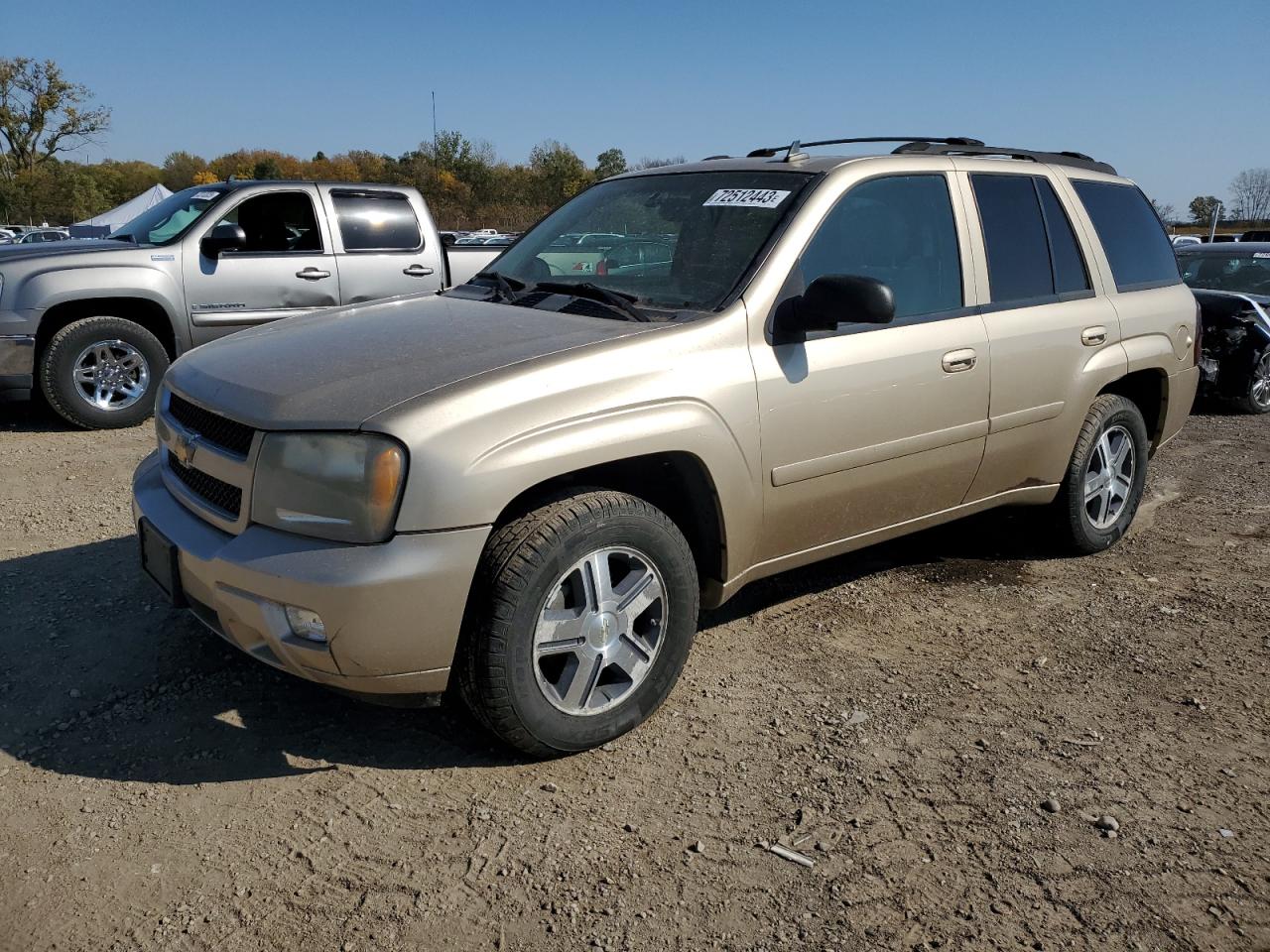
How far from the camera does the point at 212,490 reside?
3.00 metres

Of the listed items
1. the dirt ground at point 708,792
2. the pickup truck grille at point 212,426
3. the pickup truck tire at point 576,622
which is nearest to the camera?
the dirt ground at point 708,792

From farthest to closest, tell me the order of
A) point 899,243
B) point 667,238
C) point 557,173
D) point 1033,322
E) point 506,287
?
point 557,173 → point 1033,322 → point 506,287 → point 899,243 → point 667,238

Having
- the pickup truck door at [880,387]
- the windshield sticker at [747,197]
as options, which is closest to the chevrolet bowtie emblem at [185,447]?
the pickup truck door at [880,387]

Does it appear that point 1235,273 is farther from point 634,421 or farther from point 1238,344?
point 634,421

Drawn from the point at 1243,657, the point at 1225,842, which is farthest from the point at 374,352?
the point at 1243,657

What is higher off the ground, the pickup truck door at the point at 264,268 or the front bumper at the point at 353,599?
the pickup truck door at the point at 264,268

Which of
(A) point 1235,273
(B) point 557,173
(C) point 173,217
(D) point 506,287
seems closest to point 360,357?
(D) point 506,287

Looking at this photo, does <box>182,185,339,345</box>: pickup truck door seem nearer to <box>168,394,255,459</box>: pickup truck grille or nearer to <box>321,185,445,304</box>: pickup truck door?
<box>321,185,445,304</box>: pickup truck door

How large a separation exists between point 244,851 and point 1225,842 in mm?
2520

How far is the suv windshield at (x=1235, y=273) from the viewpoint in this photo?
380 inches

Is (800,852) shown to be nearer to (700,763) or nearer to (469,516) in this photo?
(700,763)

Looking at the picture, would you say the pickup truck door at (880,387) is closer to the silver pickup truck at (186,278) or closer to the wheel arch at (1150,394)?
the wheel arch at (1150,394)

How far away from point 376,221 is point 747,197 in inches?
211

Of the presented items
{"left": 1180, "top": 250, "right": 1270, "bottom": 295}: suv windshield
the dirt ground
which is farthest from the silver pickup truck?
{"left": 1180, "top": 250, "right": 1270, "bottom": 295}: suv windshield
